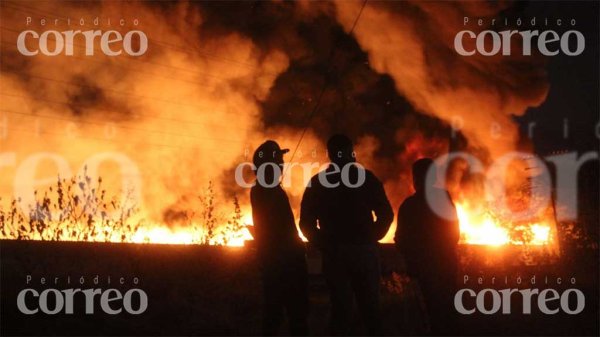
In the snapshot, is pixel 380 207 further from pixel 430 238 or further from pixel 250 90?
pixel 250 90

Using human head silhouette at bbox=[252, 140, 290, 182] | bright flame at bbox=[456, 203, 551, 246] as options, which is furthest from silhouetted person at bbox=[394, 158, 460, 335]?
bright flame at bbox=[456, 203, 551, 246]

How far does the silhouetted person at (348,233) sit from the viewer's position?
7.02 metres

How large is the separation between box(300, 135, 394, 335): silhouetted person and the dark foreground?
68.5 inches

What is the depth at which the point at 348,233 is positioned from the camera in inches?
278

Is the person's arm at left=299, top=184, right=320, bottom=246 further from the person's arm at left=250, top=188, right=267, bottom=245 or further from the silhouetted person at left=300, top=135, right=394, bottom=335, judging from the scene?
the person's arm at left=250, top=188, right=267, bottom=245

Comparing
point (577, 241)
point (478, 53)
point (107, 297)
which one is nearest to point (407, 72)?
Result: point (478, 53)

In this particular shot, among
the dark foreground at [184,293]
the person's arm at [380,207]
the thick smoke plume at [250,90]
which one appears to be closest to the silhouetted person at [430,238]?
the person's arm at [380,207]

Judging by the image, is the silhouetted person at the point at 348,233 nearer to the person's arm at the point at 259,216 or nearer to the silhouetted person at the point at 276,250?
the silhouetted person at the point at 276,250

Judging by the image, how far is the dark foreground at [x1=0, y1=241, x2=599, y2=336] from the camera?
30.3 feet

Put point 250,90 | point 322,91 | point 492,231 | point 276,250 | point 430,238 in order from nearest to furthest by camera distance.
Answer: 1. point 276,250
2. point 430,238
3. point 492,231
4. point 250,90
5. point 322,91

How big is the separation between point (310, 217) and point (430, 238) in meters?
1.14

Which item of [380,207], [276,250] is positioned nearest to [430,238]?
[380,207]

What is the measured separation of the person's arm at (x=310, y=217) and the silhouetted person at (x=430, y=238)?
0.83 metres

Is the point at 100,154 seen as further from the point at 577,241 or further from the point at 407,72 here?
the point at 577,241
